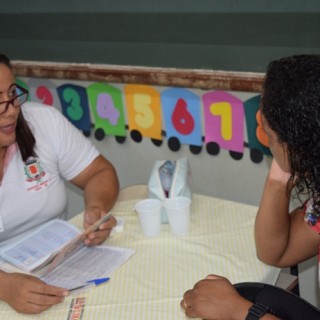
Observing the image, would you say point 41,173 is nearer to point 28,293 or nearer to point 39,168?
point 39,168

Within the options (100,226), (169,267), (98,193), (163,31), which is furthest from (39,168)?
(163,31)

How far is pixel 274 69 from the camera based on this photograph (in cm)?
108

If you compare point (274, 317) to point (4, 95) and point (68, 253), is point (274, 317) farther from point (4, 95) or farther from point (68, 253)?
point (4, 95)

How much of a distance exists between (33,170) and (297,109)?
1.00 m

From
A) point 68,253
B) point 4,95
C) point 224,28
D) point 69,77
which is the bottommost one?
point 68,253

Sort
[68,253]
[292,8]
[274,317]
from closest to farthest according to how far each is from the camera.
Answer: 1. [274,317]
2. [68,253]
3. [292,8]

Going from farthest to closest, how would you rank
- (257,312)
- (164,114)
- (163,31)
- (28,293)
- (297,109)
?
(164,114) → (163,31) → (28,293) → (257,312) → (297,109)

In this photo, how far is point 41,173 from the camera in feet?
5.52

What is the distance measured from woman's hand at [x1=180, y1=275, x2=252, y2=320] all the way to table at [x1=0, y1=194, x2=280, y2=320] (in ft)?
0.14

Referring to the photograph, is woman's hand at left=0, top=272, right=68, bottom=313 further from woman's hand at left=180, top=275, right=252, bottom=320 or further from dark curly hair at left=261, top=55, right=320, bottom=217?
dark curly hair at left=261, top=55, right=320, bottom=217

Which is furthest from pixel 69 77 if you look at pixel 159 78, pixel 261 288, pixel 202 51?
pixel 261 288

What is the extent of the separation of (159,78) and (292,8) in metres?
0.59

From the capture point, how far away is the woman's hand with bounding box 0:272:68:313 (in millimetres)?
1229

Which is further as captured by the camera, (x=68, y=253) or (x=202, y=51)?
(x=202, y=51)
